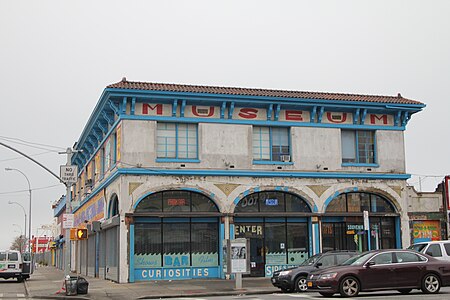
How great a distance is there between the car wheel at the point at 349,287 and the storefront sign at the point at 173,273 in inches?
464

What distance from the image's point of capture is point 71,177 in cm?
2527

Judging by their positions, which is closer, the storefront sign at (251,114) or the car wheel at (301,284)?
the car wheel at (301,284)

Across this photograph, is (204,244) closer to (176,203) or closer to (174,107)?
(176,203)

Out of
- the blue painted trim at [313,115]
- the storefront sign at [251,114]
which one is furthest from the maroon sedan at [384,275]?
the blue painted trim at [313,115]

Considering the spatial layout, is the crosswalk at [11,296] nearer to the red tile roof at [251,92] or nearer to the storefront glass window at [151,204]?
the storefront glass window at [151,204]

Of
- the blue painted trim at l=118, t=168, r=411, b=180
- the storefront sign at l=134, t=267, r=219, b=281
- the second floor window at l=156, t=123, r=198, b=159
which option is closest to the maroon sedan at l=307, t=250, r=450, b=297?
the storefront sign at l=134, t=267, r=219, b=281

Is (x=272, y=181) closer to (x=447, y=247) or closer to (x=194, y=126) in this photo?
(x=194, y=126)

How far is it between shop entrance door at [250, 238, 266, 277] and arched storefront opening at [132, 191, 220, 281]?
1.79m

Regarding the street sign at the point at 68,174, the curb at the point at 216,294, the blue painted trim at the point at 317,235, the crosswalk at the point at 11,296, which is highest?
the street sign at the point at 68,174

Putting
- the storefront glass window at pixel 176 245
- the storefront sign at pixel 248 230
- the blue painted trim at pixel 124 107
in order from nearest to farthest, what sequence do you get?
the blue painted trim at pixel 124 107 < the storefront glass window at pixel 176 245 < the storefront sign at pixel 248 230

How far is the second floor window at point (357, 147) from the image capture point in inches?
1293

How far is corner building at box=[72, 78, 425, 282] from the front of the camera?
29250 millimetres

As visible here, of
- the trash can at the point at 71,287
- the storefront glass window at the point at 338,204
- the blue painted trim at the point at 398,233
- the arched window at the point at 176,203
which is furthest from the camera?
the blue painted trim at the point at 398,233

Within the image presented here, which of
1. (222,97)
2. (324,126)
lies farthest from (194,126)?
(324,126)
